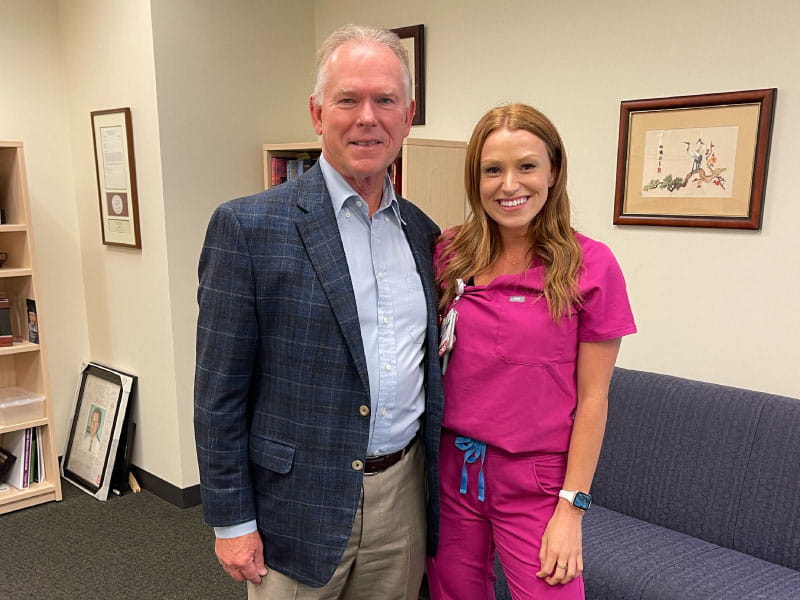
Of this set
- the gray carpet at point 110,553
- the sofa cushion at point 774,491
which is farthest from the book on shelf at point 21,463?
the sofa cushion at point 774,491

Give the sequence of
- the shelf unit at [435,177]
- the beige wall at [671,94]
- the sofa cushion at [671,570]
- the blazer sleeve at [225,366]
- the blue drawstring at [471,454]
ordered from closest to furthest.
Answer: the blazer sleeve at [225,366] → the blue drawstring at [471,454] → the sofa cushion at [671,570] → the beige wall at [671,94] → the shelf unit at [435,177]

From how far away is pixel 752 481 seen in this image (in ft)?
6.71

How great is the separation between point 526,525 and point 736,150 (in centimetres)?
145

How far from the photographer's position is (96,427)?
3.35 meters

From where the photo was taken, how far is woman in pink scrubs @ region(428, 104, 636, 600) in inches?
53.9

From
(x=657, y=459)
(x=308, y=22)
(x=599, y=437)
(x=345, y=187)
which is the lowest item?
(x=657, y=459)

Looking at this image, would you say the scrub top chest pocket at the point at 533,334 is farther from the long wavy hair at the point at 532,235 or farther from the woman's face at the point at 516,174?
the woman's face at the point at 516,174

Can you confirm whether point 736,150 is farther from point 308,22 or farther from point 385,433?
point 308,22

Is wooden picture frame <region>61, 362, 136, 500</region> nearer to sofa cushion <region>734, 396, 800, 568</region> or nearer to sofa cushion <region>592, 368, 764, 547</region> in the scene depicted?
sofa cushion <region>592, 368, 764, 547</region>

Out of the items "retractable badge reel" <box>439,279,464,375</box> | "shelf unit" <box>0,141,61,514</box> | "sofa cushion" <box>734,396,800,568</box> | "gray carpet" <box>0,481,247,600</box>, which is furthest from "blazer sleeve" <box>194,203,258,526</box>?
"shelf unit" <box>0,141,61,514</box>

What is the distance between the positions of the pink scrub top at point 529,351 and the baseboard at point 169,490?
211 cm

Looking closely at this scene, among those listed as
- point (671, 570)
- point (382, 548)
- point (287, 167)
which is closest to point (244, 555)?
point (382, 548)

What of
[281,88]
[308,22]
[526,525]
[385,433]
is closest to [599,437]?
[526,525]

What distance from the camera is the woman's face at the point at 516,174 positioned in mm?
1382
